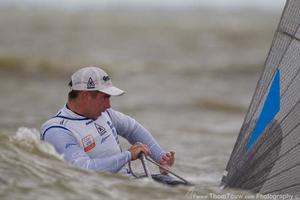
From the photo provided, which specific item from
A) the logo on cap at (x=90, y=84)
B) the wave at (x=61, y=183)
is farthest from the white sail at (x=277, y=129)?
the logo on cap at (x=90, y=84)

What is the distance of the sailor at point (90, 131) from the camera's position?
18.4 feet

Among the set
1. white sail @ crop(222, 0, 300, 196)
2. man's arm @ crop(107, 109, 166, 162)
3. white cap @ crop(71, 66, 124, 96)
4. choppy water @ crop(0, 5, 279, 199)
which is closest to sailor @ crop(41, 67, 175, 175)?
white cap @ crop(71, 66, 124, 96)

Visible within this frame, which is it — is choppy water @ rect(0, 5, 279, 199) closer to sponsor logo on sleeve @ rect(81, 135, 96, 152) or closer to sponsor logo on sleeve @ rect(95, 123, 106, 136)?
sponsor logo on sleeve @ rect(81, 135, 96, 152)

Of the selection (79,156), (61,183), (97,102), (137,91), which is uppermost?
(137,91)

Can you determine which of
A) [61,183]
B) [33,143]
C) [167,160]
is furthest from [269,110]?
[33,143]

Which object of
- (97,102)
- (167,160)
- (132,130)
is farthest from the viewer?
(132,130)

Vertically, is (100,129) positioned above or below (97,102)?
below

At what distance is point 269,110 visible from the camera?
19.7 ft

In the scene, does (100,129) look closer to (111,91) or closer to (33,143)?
(111,91)

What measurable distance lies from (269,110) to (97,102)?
133cm

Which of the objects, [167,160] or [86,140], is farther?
[167,160]

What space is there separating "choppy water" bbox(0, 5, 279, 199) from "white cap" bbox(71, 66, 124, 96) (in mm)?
508

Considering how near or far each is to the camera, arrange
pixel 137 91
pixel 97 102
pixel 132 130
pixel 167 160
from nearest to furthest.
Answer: pixel 97 102 → pixel 167 160 → pixel 132 130 → pixel 137 91

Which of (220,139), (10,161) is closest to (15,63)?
(220,139)
